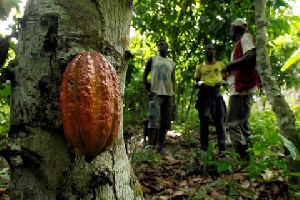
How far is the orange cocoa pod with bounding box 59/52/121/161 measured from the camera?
0.61 m

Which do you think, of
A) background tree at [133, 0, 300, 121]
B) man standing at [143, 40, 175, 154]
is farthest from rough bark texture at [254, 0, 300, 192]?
background tree at [133, 0, 300, 121]

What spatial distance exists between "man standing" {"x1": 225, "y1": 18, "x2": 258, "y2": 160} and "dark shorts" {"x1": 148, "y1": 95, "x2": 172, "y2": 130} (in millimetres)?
1097

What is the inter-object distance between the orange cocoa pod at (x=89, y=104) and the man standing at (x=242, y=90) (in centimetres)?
227

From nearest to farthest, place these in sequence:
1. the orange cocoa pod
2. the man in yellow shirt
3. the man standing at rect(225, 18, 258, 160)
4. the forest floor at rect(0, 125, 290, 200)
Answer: the orange cocoa pod
the forest floor at rect(0, 125, 290, 200)
the man standing at rect(225, 18, 258, 160)
the man in yellow shirt

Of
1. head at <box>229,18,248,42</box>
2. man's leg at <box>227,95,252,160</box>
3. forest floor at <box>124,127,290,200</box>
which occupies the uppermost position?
head at <box>229,18,248,42</box>

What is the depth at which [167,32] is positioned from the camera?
546cm

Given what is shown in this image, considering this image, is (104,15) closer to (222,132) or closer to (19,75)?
(19,75)

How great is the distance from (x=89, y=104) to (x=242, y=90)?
2.40 meters

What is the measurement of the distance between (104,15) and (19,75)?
286 mm

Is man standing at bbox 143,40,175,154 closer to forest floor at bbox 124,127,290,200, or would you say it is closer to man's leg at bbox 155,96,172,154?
man's leg at bbox 155,96,172,154

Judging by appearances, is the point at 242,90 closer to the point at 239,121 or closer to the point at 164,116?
the point at 239,121

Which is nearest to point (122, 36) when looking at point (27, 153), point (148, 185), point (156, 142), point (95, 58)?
point (95, 58)

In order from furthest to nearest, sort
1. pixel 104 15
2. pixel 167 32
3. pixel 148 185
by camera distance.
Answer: pixel 167 32, pixel 148 185, pixel 104 15

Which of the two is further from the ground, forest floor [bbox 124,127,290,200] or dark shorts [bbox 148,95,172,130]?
dark shorts [bbox 148,95,172,130]
